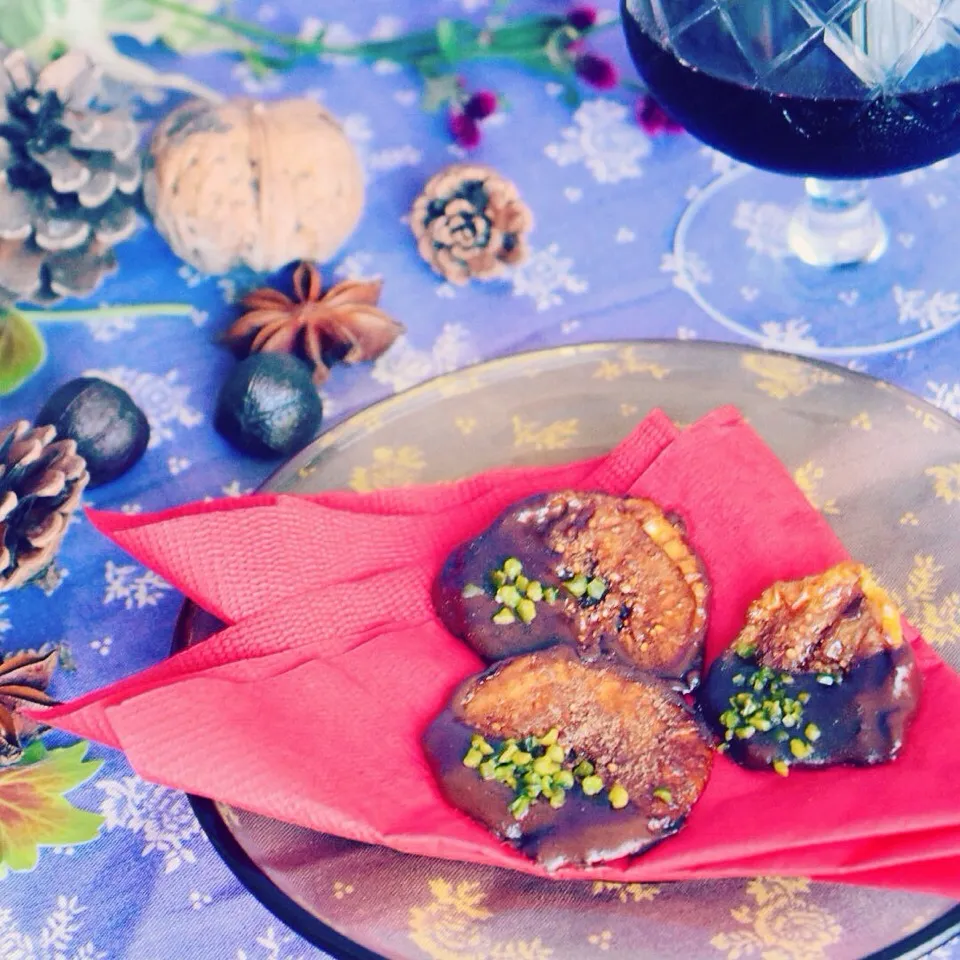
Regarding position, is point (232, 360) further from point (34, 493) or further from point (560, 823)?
point (560, 823)

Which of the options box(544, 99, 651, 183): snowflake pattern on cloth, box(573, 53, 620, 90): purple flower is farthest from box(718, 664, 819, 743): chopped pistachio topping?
box(573, 53, 620, 90): purple flower

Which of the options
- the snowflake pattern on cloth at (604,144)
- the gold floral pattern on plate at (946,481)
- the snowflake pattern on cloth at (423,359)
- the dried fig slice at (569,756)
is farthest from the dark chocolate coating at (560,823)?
the snowflake pattern on cloth at (604,144)

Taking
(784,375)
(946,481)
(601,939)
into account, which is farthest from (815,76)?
(601,939)

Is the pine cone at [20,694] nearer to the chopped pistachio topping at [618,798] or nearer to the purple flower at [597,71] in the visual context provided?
the chopped pistachio topping at [618,798]

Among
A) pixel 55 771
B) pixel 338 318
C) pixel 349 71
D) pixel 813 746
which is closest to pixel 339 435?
pixel 338 318

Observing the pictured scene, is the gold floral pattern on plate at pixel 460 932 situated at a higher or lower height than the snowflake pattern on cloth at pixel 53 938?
higher

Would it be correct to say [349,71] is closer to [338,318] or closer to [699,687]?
[338,318]
